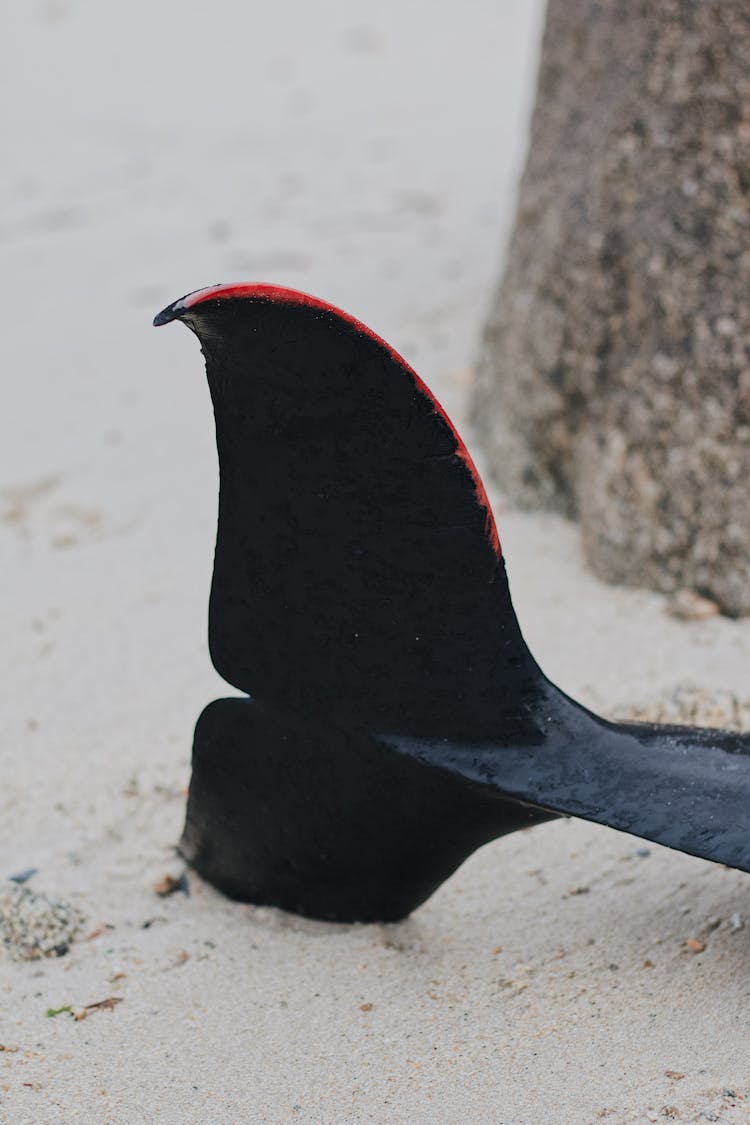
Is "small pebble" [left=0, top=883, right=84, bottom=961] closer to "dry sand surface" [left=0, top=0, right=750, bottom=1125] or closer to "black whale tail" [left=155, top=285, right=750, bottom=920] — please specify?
"dry sand surface" [left=0, top=0, right=750, bottom=1125]

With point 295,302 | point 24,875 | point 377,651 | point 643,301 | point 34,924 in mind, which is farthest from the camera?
point 643,301

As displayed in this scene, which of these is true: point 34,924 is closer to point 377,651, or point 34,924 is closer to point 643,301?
point 377,651

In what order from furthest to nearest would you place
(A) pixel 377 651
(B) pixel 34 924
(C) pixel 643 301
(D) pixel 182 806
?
1. (C) pixel 643 301
2. (D) pixel 182 806
3. (B) pixel 34 924
4. (A) pixel 377 651

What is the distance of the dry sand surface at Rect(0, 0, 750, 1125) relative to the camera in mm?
1585

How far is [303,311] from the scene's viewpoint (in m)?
1.52

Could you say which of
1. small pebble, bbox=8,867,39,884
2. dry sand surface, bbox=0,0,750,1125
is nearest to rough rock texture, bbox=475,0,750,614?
dry sand surface, bbox=0,0,750,1125

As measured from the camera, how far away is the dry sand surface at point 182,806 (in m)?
1.58

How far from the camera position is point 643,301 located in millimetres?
2758

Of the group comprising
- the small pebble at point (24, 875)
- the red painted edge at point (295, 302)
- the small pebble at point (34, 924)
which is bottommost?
the small pebble at point (34, 924)

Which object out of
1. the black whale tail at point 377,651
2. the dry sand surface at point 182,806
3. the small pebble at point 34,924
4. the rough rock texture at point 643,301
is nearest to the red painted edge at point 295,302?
the black whale tail at point 377,651

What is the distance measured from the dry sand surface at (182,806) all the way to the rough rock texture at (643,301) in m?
0.16

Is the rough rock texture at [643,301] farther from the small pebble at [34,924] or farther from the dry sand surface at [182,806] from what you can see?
the small pebble at [34,924]

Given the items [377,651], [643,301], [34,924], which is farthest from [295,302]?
[643,301]

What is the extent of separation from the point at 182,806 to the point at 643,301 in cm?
139
